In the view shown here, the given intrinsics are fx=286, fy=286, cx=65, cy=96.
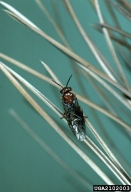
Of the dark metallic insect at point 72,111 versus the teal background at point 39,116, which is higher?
the teal background at point 39,116

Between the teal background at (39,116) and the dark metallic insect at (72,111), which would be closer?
the dark metallic insect at (72,111)

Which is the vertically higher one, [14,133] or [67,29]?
[67,29]

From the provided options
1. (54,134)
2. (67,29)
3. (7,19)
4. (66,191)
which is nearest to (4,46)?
(7,19)

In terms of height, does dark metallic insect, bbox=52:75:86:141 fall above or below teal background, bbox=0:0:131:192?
below

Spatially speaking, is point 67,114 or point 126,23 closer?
point 67,114

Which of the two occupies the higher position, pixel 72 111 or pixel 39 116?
pixel 39 116

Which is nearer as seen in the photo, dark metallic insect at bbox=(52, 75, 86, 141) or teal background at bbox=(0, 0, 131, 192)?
dark metallic insect at bbox=(52, 75, 86, 141)

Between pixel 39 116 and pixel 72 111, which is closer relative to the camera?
pixel 72 111

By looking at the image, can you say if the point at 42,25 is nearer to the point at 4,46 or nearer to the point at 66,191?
the point at 4,46
